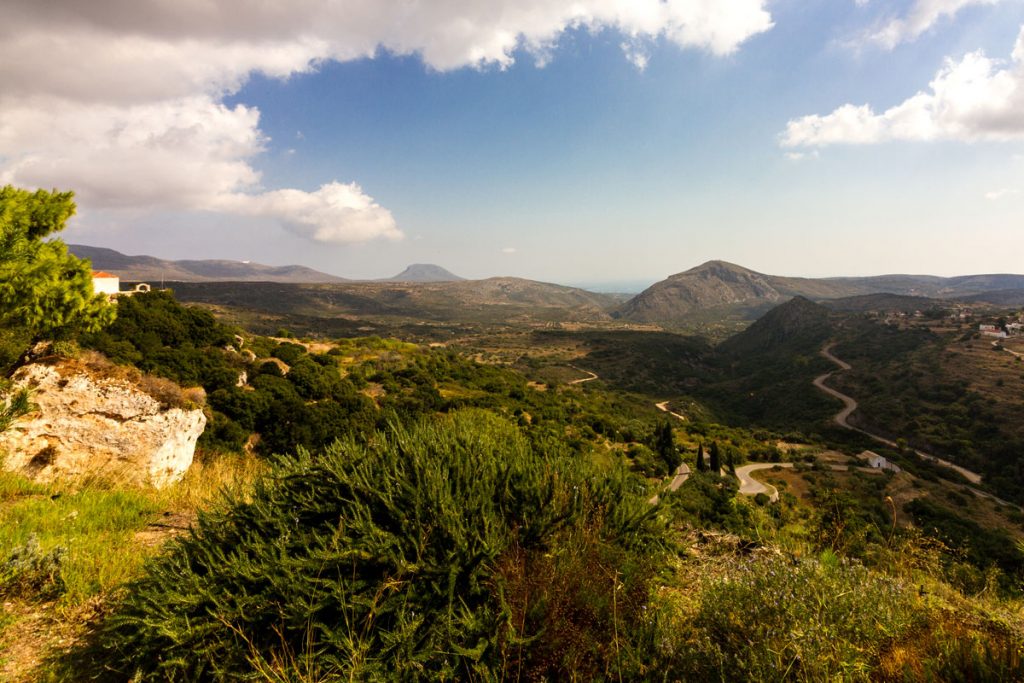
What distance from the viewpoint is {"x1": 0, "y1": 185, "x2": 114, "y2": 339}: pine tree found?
10.1m

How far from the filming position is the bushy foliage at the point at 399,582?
2871 millimetres

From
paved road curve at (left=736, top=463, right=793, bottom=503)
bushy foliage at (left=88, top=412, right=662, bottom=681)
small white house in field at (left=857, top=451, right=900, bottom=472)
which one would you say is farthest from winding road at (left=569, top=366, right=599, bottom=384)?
bushy foliage at (left=88, top=412, right=662, bottom=681)

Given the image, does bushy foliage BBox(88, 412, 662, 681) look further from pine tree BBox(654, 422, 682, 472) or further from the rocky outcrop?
pine tree BBox(654, 422, 682, 472)

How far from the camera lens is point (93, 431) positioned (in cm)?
1088

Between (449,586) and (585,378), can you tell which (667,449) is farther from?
(585,378)

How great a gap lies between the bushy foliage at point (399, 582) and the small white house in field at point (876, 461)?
189 ft

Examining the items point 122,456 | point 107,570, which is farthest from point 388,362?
point 107,570

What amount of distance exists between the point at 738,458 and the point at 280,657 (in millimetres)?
56637

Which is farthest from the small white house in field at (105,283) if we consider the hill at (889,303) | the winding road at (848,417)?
the hill at (889,303)

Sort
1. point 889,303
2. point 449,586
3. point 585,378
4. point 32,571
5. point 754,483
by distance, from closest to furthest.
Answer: point 449,586 < point 32,571 < point 754,483 < point 585,378 < point 889,303

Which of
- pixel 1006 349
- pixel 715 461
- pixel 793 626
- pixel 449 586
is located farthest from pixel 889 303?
pixel 449 586

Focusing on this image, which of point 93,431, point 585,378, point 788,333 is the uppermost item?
point 93,431

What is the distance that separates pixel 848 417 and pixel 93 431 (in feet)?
301

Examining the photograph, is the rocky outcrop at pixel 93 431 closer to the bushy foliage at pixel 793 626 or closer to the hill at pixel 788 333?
the bushy foliage at pixel 793 626
